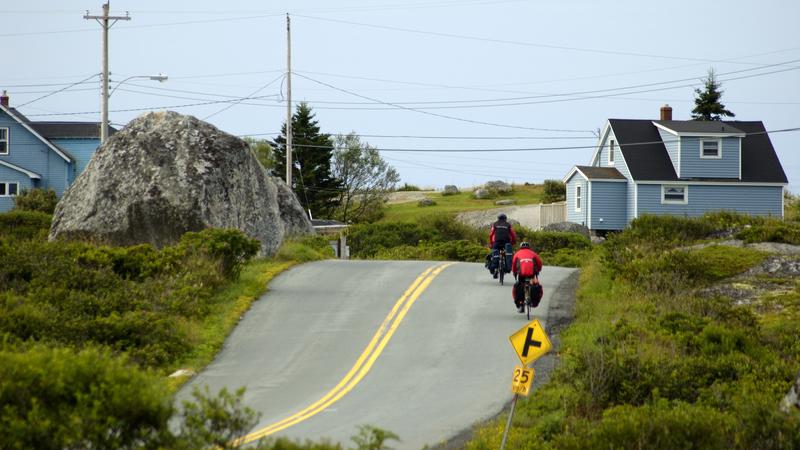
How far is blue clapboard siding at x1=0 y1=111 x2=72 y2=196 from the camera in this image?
191 feet

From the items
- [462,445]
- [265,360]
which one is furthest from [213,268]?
[462,445]

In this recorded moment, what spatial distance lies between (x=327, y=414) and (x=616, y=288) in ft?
34.9

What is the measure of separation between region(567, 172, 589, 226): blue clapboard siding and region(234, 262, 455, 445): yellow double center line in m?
30.2

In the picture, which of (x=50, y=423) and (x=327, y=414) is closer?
(x=50, y=423)

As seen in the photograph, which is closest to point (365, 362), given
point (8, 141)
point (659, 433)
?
point (659, 433)

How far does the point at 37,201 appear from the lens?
175 ft

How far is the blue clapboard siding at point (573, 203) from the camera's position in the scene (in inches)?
2256

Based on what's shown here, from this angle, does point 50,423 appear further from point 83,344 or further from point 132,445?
point 83,344

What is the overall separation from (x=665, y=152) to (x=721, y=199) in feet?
12.2

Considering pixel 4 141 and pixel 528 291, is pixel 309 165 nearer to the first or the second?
pixel 4 141

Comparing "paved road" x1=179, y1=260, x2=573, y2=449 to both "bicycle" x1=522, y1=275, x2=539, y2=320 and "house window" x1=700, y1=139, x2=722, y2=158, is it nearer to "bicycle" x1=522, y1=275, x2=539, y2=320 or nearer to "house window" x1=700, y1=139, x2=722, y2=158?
"bicycle" x1=522, y1=275, x2=539, y2=320

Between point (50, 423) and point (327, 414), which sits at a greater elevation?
point (50, 423)

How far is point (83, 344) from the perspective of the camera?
17359mm

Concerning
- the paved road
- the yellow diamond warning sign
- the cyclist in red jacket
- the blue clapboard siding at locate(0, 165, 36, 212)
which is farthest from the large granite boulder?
the blue clapboard siding at locate(0, 165, 36, 212)
